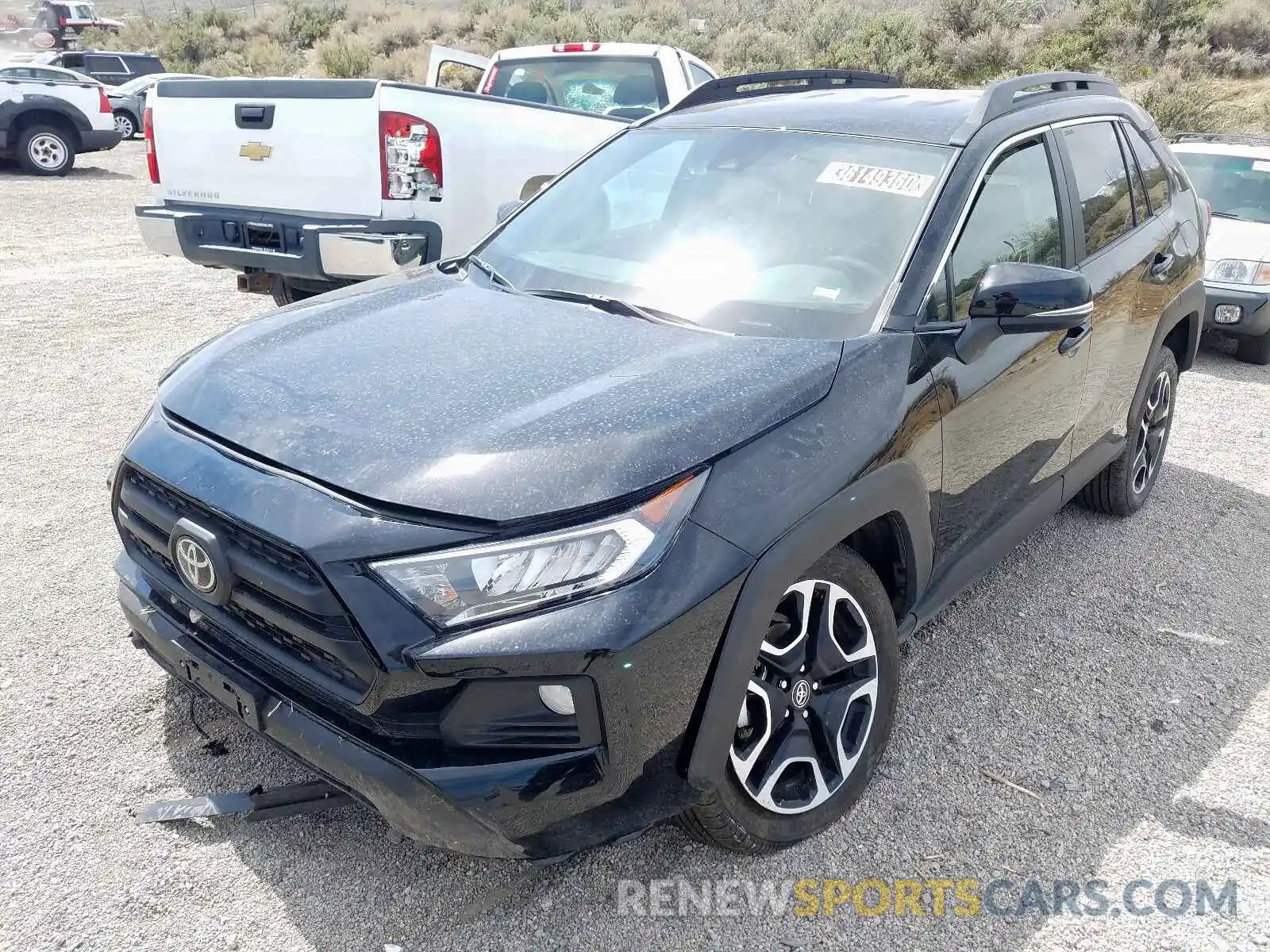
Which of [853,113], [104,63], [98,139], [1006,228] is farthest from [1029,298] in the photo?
[104,63]

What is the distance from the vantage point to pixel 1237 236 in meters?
7.29

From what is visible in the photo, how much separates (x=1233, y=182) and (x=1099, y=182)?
17.8 ft

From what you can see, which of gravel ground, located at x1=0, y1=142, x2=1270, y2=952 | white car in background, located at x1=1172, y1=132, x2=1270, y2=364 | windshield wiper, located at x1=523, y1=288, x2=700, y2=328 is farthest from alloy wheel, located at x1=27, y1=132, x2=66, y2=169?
windshield wiper, located at x1=523, y1=288, x2=700, y2=328

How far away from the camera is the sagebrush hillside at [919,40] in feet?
63.1

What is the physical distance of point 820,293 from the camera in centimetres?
273

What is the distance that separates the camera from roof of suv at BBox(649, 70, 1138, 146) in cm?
305

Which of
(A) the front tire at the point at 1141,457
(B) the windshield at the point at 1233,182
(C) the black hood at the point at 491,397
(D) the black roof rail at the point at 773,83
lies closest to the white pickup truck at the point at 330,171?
(D) the black roof rail at the point at 773,83

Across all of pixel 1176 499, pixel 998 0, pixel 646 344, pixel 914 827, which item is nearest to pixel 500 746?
pixel 646 344

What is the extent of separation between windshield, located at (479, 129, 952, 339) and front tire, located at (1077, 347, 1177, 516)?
190 centimetres

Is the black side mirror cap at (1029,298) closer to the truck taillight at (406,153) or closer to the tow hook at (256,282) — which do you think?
the truck taillight at (406,153)

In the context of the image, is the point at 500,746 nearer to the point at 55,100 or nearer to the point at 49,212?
the point at 49,212

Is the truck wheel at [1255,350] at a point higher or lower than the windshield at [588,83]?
lower

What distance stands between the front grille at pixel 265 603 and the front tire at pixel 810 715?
823mm

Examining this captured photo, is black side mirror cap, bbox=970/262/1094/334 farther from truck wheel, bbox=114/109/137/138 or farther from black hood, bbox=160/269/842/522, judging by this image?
truck wheel, bbox=114/109/137/138
